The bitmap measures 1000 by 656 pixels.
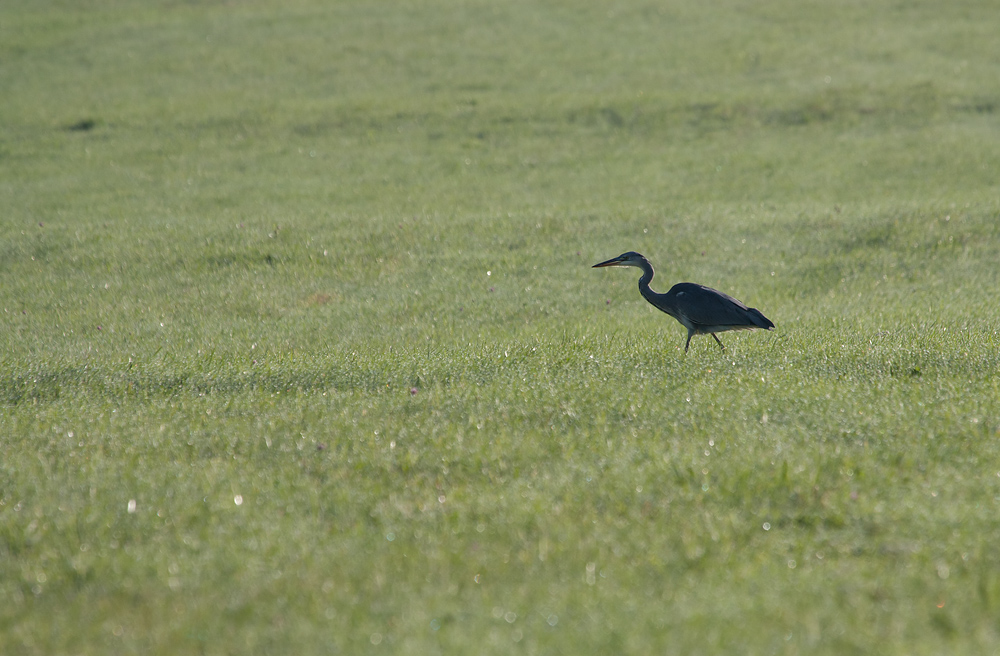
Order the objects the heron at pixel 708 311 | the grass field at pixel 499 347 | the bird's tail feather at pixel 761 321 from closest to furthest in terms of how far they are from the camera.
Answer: the grass field at pixel 499 347 < the bird's tail feather at pixel 761 321 < the heron at pixel 708 311

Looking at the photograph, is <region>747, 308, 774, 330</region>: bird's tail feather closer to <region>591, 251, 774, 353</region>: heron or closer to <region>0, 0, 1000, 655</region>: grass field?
Result: <region>591, 251, 774, 353</region>: heron

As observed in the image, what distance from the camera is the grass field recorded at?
15.6ft

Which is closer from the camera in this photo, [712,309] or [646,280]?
[712,309]

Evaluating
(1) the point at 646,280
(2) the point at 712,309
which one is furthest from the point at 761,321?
(1) the point at 646,280

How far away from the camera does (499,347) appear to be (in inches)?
404

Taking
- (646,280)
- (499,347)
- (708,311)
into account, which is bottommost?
(499,347)

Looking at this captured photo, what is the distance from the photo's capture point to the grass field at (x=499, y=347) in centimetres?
475

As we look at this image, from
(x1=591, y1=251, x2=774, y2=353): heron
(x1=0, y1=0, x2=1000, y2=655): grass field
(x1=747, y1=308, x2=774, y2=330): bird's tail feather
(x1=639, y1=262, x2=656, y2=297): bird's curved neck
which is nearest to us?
(x1=0, y1=0, x2=1000, y2=655): grass field

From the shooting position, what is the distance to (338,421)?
24.3 feet

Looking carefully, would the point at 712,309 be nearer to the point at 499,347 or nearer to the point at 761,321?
the point at 761,321

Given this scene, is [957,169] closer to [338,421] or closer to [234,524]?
[338,421]

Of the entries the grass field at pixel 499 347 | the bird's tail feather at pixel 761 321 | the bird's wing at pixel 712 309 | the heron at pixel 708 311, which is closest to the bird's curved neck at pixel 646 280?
the heron at pixel 708 311

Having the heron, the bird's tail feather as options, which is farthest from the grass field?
the bird's tail feather

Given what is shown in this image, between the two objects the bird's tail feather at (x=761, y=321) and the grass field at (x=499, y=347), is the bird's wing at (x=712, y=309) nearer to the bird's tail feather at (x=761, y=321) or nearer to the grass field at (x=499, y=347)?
the bird's tail feather at (x=761, y=321)
